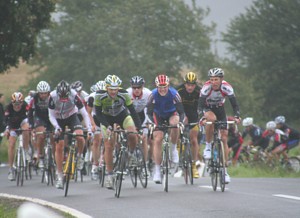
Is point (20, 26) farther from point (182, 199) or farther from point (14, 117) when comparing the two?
point (182, 199)

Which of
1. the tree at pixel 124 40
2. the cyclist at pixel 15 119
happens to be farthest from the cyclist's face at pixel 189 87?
the tree at pixel 124 40

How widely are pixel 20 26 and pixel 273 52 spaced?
33.6 m

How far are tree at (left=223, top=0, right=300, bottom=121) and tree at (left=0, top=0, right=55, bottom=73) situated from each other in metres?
30.7

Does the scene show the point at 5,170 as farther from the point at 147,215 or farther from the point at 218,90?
the point at 147,215

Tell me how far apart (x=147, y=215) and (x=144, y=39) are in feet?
198

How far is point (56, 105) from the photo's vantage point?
16.2 m

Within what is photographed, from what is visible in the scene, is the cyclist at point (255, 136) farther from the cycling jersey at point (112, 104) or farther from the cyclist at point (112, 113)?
the cycling jersey at point (112, 104)

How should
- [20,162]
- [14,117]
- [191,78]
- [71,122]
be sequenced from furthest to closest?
[14,117] → [20,162] → [191,78] → [71,122]

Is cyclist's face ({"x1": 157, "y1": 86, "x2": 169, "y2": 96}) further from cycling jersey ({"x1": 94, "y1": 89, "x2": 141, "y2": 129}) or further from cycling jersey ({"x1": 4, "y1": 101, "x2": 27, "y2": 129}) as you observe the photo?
cycling jersey ({"x1": 4, "y1": 101, "x2": 27, "y2": 129})

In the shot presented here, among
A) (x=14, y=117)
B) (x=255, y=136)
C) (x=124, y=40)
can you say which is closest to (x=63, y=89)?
(x=14, y=117)

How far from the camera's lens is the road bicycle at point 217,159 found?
1507 centimetres

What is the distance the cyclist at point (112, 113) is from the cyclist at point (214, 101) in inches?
46.3

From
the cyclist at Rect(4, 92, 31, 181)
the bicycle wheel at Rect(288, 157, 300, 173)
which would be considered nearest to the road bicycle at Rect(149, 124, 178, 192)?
the cyclist at Rect(4, 92, 31, 181)

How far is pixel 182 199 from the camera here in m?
13.9
